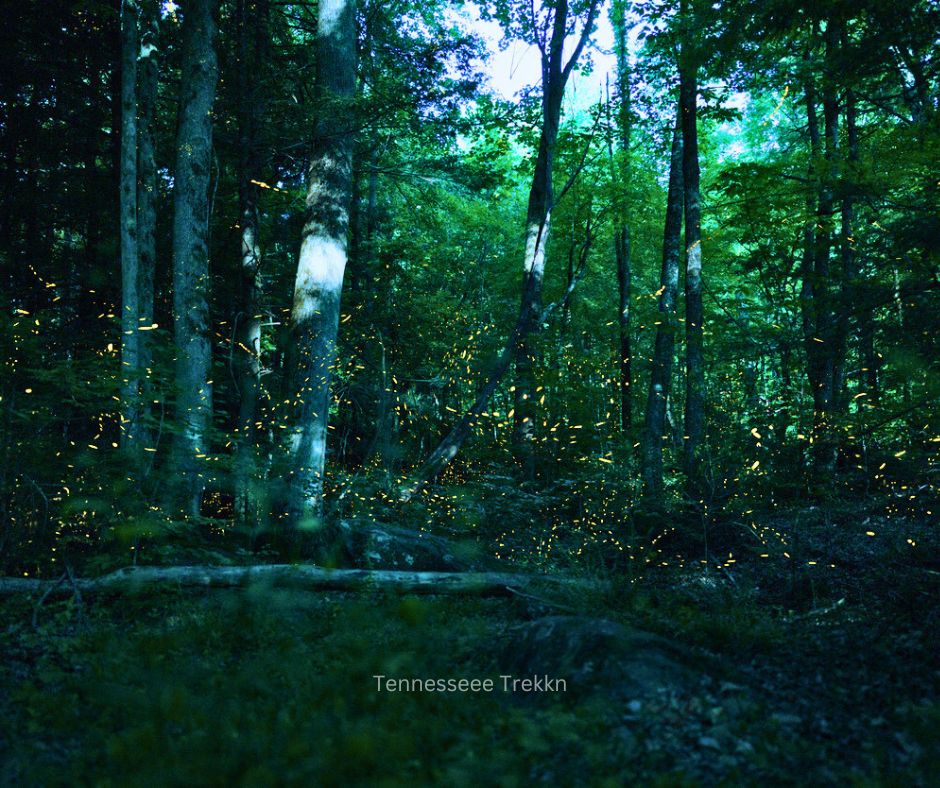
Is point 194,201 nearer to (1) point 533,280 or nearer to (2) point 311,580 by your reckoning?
(1) point 533,280

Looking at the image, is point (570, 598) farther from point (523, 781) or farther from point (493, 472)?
point (493, 472)

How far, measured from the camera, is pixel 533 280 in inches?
529

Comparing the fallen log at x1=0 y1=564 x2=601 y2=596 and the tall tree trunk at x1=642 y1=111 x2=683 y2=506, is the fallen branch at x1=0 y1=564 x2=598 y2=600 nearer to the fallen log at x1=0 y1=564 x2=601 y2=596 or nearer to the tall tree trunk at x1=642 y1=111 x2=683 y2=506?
the fallen log at x1=0 y1=564 x2=601 y2=596

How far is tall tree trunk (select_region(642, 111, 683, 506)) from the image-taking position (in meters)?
12.1

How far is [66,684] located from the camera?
490cm

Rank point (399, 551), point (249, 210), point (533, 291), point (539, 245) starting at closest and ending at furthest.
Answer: point (399, 551)
point (249, 210)
point (533, 291)
point (539, 245)

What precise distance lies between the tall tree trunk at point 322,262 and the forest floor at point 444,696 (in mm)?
3000

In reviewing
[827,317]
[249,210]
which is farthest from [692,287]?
[249,210]

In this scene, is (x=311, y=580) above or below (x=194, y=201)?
below

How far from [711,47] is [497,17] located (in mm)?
6997

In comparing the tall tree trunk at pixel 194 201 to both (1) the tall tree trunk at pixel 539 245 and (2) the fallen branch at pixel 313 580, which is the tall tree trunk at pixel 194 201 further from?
(1) the tall tree trunk at pixel 539 245

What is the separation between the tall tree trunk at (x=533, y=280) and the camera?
40.7ft

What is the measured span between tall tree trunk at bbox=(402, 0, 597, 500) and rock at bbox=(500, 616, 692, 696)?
6.90 metres

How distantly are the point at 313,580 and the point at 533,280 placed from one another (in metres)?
8.13
